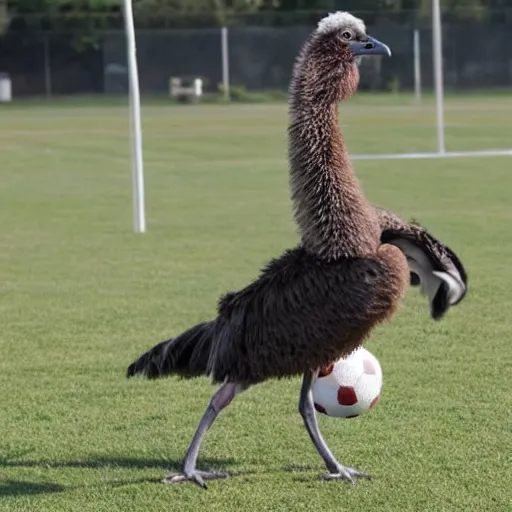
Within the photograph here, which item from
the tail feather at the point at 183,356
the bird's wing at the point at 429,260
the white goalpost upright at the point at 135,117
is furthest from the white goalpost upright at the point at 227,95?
the bird's wing at the point at 429,260

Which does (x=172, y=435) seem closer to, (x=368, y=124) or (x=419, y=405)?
(x=419, y=405)

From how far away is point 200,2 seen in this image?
44.4 m

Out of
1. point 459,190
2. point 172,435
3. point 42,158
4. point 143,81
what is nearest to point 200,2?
point 143,81

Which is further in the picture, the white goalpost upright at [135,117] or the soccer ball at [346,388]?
the white goalpost upright at [135,117]

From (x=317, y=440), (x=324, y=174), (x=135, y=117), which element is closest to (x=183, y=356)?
(x=317, y=440)

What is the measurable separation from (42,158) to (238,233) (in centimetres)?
1061

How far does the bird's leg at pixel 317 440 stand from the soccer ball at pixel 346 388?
1.02 ft

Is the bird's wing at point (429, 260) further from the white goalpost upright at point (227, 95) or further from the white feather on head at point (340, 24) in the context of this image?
the white goalpost upright at point (227, 95)

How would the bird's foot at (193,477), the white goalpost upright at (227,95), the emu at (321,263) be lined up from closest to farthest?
the emu at (321,263)
the bird's foot at (193,477)
the white goalpost upright at (227,95)

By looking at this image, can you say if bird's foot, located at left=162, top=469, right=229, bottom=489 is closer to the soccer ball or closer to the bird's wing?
the soccer ball

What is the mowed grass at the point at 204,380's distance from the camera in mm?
5125

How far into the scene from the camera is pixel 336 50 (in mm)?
4812

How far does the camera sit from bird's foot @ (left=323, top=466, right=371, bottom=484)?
5.15 metres

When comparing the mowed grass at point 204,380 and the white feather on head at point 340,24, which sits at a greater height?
the white feather on head at point 340,24
